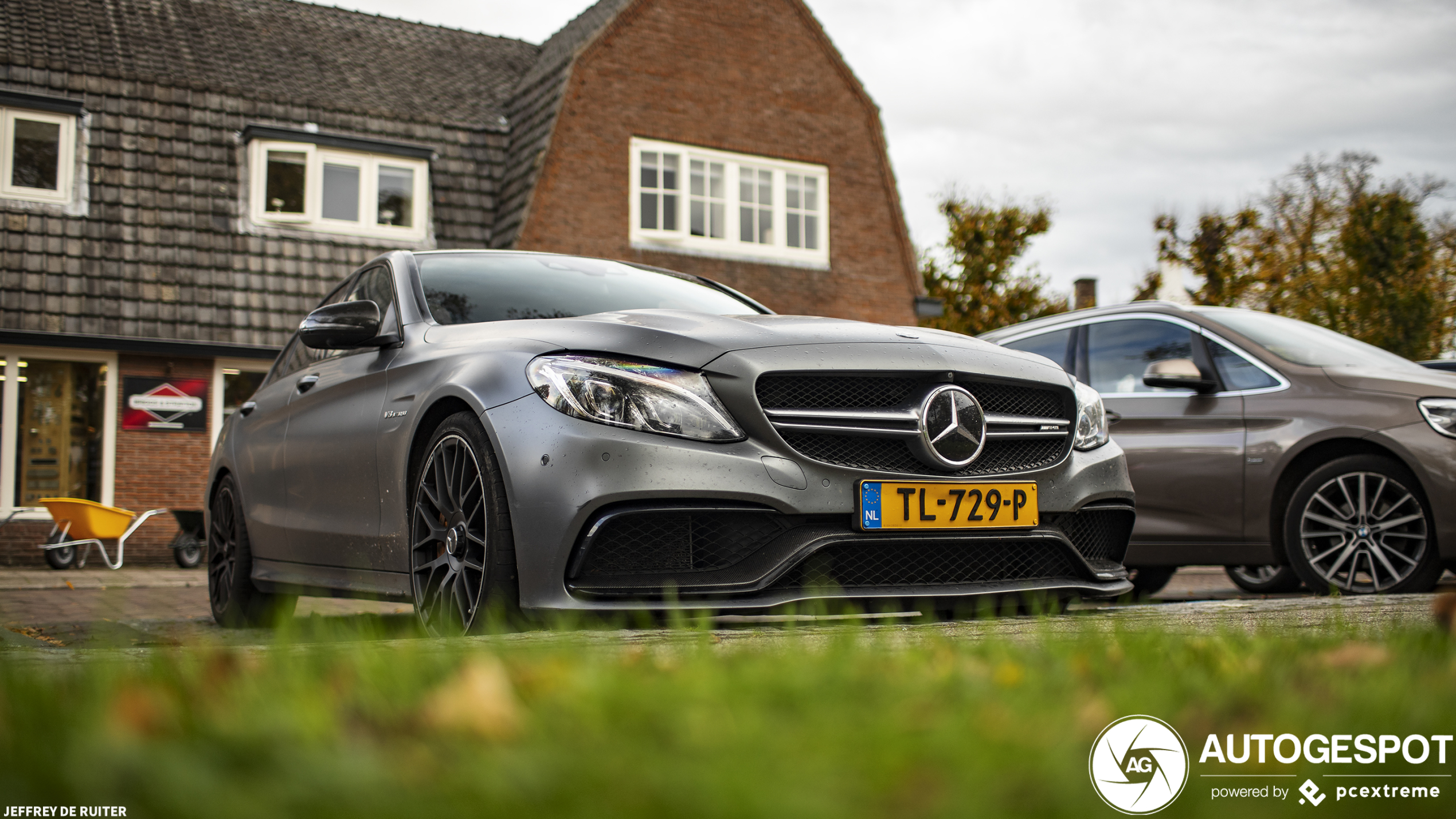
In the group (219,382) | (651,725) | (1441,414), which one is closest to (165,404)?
(219,382)

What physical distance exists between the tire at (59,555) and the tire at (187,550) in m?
1.09

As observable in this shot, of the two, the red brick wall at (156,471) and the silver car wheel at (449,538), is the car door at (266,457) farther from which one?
the red brick wall at (156,471)

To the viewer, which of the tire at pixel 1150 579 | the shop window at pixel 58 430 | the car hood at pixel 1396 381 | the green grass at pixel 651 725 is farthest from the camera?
the shop window at pixel 58 430

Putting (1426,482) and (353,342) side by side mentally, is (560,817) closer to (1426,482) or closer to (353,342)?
(353,342)

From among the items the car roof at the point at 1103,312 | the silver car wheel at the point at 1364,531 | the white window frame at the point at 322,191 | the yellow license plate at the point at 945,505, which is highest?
the white window frame at the point at 322,191

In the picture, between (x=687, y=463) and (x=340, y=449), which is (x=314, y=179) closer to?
(x=340, y=449)

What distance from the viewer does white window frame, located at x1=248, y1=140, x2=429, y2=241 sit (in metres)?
17.4

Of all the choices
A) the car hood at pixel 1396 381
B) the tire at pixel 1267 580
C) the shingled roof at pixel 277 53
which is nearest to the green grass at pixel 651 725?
the car hood at pixel 1396 381

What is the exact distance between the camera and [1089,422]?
15.8 feet

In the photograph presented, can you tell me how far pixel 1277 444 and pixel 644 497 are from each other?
14.7ft

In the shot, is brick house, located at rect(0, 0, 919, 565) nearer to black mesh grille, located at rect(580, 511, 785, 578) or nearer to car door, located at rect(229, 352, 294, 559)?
car door, located at rect(229, 352, 294, 559)

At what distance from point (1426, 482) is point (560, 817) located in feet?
20.7

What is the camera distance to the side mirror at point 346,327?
489cm

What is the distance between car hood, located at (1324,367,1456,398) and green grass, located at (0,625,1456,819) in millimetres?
4820
